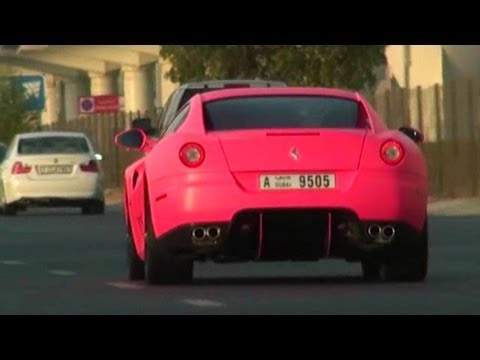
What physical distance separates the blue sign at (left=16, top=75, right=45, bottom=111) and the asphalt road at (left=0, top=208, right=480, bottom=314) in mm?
59139

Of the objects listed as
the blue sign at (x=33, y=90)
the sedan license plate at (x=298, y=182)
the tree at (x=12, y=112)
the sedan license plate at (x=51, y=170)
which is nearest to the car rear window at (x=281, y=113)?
the sedan license plate at (x=298, y=182)

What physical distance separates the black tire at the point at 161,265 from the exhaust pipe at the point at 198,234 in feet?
1.05

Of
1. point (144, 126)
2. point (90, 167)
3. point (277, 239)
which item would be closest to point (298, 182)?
point (277, 239)

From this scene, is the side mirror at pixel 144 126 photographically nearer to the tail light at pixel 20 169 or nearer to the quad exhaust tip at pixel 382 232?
the quad exhaust tip at pixel 382 232

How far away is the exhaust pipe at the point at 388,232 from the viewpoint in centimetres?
1534

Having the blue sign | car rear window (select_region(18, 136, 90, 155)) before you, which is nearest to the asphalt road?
car rear window (select_region(18, 136, 90, 155))

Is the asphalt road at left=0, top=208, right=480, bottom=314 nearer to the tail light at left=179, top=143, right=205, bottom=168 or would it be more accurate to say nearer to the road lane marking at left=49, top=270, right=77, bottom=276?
the road lane marking at left=49, top=270, right=77, bottom=276

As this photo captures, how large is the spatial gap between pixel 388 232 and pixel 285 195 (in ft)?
2.63

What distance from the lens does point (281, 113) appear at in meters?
15.9
